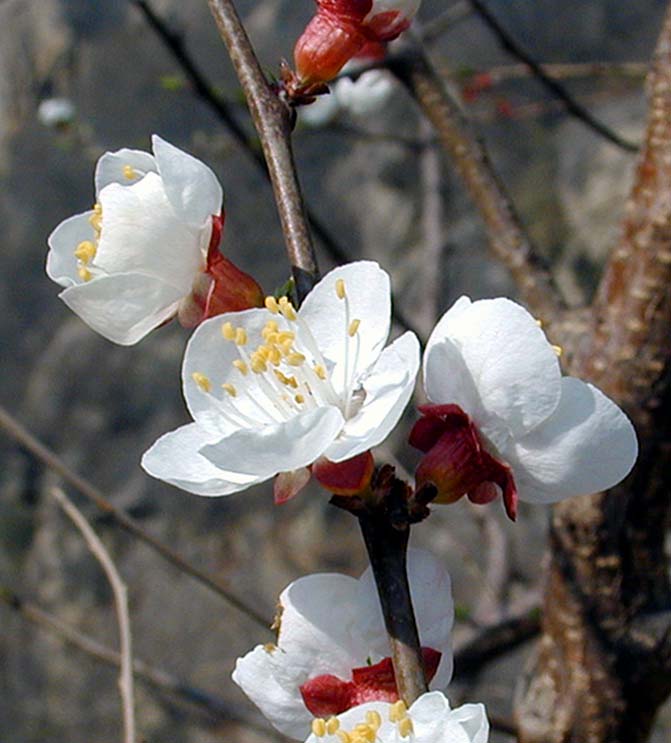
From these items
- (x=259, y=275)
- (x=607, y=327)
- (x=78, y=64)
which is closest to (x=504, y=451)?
(x=607, y=327)

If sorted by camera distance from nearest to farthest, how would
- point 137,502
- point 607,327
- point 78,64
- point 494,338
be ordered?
point 494,338
point 607,327
point 137,502
point 78,64

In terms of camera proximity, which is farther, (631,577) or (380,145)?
(380,145)

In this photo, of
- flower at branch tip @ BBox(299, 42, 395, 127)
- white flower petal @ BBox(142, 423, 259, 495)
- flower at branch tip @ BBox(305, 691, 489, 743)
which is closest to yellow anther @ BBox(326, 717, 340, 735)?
flower at branch tip @ BBox(305, 691, 489, 743)

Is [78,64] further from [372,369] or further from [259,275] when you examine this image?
[372,369]

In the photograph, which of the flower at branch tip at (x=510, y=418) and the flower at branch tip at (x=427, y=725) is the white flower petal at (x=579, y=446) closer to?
the flower at branch tip at (x=510, y=418)

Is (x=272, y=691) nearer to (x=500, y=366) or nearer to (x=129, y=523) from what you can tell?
(x=500, y=366)

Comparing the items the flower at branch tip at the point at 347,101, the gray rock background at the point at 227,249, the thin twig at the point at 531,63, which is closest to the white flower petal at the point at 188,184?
the thin twig at the point at 531,63

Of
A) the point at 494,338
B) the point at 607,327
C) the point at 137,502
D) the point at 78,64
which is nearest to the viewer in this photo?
the point at 494,338
